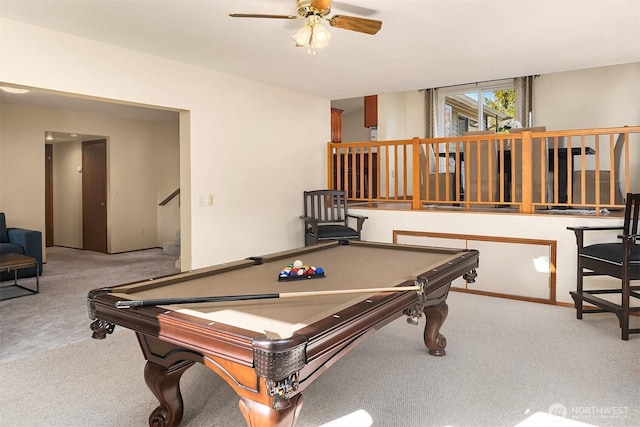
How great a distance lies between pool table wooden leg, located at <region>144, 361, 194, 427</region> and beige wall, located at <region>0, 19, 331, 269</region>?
252 centimetres

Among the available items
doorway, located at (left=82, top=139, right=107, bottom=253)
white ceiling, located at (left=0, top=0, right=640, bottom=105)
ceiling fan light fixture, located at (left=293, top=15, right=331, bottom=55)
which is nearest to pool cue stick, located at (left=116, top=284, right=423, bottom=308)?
ceiling fan light fixture, located at (left=293, top=15, right=331, bottom=55)

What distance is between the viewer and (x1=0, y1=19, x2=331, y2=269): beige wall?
3400 mm

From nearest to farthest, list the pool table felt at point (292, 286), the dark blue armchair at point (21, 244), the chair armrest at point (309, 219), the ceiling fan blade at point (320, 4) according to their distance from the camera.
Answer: the pool table felt at point (292, 286) < the ceiling fan blade at point (320, 4) < the chair armrest at point (309, 219) < the dark blue armchair at point (21, 244)

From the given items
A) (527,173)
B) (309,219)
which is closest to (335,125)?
(309,219)

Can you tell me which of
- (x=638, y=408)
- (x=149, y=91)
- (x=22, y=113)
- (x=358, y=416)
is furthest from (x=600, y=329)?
(x=22, y=113)

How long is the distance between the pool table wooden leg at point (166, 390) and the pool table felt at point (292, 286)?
0.36m

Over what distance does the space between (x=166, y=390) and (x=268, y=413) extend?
818 millimetres

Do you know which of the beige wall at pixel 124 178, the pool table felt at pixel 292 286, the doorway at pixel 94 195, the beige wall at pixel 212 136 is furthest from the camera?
the doorway at pixel 94 195

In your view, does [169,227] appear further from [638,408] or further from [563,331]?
[638,408]

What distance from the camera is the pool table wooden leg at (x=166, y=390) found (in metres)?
1.94

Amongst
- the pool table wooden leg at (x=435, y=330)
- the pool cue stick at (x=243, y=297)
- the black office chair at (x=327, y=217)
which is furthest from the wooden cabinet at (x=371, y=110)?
the pool cue stick at (x=243, y=297)

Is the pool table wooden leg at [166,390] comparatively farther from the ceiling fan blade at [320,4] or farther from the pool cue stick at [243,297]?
the ceiling fan blade at [320,4]

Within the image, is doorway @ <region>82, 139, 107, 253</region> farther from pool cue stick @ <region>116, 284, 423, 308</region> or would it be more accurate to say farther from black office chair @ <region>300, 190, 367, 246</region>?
pool cue stick @ <region>116, 284, 423, 308</region>

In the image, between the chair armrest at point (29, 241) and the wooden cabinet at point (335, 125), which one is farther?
the wooden cabinet at point (335, 125)
